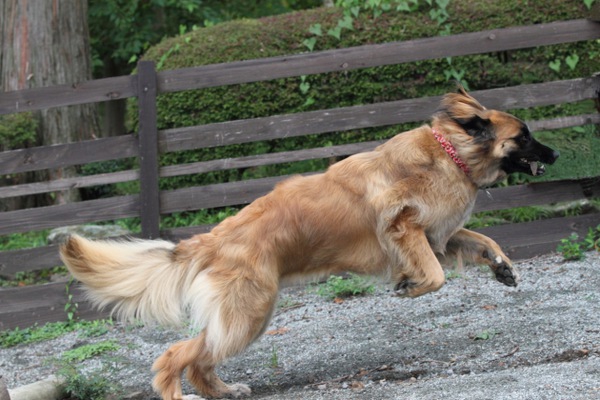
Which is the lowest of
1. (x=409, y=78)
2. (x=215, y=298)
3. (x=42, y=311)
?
(x=42, y=311)

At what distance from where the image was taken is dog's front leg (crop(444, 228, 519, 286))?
625 centimetres

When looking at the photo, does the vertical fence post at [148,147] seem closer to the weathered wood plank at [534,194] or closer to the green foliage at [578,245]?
the weathered wood plank at [534,194]

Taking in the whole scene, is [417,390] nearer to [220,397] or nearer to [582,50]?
[220,397]

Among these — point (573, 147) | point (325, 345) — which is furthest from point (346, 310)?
point (573, 147)

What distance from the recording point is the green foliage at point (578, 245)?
856 centimetres

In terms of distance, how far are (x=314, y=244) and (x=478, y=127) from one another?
1537 millimetres

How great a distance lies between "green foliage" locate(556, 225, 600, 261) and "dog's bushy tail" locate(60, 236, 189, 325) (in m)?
4.55

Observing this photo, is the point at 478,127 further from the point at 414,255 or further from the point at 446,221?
the point at 414,255

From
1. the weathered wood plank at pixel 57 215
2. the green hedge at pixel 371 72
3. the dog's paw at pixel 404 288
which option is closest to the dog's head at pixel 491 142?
the dog's paw at pixel 404 288

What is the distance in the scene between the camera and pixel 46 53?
37.5 ft

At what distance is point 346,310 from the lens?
800cm

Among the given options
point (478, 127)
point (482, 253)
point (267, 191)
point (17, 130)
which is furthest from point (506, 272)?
point (17, 130)

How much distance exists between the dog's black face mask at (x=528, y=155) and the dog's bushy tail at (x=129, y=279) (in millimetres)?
2619

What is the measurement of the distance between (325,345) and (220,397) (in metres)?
1.30
